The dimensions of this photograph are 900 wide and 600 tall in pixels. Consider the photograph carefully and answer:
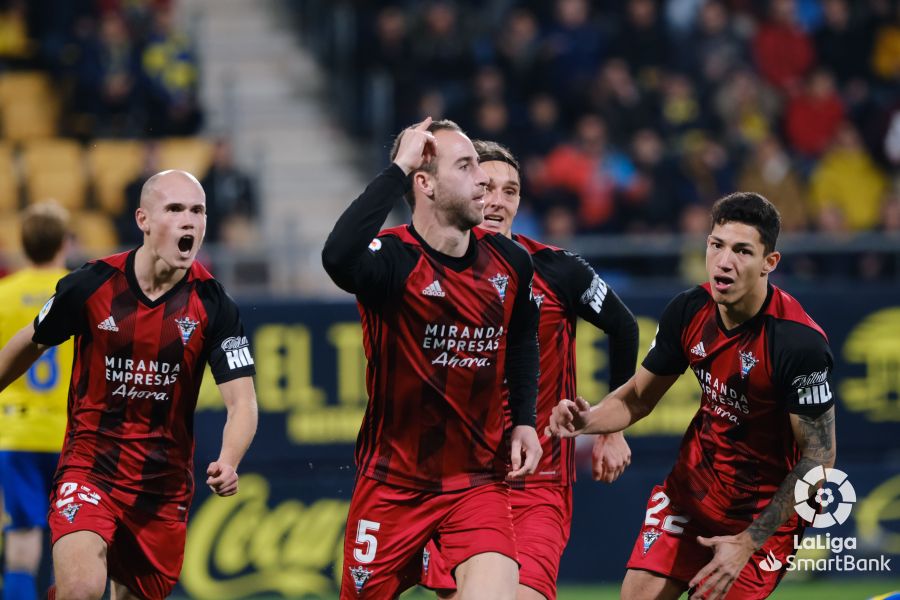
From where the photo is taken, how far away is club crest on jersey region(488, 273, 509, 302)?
6.70 meters

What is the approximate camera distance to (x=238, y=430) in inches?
272

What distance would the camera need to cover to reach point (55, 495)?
6.94 m

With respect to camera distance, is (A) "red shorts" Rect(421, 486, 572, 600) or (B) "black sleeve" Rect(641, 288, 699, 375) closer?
(A) "red shorts" Rect(421, 486, 572, 600)

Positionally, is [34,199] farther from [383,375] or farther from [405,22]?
[383,375]

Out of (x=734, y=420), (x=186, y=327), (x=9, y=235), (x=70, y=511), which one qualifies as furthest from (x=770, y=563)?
(x=9, y=235)

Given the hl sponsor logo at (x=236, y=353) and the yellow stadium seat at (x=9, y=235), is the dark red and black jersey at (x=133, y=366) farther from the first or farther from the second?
the yellow stadium seat at (x=9, y=235)

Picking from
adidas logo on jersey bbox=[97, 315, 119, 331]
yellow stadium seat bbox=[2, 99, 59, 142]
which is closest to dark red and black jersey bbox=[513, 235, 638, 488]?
adidas logo on jersey bbox=[97, 315, 119, 331]

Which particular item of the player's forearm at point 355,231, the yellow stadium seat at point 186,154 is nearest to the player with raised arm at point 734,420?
the player's forearm at point 355,231

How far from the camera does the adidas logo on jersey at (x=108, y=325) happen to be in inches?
275

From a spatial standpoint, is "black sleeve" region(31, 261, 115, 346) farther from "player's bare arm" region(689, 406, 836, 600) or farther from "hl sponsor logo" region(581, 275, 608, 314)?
"player's bare arm" region(689, 406, 836, 600)

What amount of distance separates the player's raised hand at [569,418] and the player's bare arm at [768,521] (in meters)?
0.81

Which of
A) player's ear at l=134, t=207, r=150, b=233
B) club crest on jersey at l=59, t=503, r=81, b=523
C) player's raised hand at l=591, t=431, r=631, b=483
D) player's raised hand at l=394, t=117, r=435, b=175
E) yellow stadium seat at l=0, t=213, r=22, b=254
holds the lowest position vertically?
club crest on jersey at l=59, t=503, r=81, b=523

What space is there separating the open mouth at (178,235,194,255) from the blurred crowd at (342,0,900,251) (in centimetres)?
747

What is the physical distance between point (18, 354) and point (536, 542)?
2.75 metres
